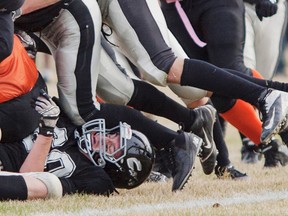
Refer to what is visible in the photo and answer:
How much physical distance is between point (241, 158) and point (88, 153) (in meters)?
2.39

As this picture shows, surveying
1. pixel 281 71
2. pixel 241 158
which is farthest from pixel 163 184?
pixel 281 71

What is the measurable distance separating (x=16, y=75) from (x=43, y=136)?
13.7 inches

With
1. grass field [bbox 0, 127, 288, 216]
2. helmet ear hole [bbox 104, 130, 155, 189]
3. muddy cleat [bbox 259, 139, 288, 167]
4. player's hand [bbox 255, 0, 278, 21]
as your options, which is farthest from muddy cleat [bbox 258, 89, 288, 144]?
muddy cleat [bbox 259, 139, 288, 167]

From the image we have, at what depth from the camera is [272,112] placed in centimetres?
449

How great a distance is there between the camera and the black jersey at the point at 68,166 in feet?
14.1

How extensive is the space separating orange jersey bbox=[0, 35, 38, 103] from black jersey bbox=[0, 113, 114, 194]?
222mm

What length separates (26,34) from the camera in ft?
15.3

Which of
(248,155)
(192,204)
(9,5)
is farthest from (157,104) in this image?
(248,155)

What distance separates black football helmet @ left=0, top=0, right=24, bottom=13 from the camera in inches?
163

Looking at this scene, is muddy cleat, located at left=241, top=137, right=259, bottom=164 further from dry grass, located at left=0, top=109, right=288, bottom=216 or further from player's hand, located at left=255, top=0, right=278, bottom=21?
dry grass, located at left=0, top=109, right=288, bottom=216

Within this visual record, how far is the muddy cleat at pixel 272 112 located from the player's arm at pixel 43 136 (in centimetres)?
103

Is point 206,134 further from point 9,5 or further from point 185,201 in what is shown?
point 9,5

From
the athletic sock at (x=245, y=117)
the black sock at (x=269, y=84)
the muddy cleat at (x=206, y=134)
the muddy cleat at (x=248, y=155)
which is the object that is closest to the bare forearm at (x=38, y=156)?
the muddy cleat at (x=206, y=134)

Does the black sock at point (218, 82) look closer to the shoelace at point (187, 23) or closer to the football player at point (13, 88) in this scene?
the football player at point (13, 88)
